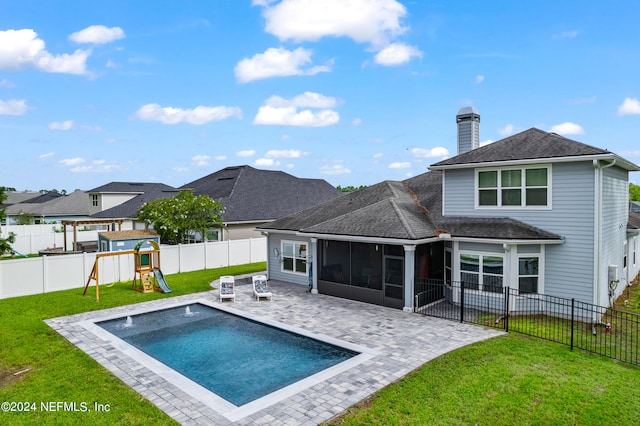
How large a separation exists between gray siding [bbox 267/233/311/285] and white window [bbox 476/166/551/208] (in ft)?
27.0

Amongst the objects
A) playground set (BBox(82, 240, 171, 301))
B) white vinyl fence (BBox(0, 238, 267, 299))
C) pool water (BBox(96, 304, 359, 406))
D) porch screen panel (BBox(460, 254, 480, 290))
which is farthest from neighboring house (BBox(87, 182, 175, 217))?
porch screen panel (BBox(460, 254, 480, 290))

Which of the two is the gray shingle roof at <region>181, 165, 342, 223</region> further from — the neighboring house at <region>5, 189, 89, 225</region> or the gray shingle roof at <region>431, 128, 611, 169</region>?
the neighboring house at <region>5, 189, 89, 225</region>

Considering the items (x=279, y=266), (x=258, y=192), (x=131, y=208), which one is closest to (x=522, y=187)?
(x=279, y=266)

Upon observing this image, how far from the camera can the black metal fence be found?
1069cm

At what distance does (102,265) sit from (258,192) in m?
14.9

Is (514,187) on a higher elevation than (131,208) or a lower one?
higher

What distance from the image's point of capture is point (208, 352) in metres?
10.7

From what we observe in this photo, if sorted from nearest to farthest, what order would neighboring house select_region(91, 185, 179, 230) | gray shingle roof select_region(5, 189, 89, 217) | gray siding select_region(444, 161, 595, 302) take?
gray siding select_region(444, 161, 595, 302) → neighboring house select_region(91, 185, 179, 230) → gray shingle roof select_region(5, 189, 89, 217)

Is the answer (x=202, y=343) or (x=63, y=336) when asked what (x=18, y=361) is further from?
(x=202, y=343)

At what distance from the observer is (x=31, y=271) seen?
1689 centimetres

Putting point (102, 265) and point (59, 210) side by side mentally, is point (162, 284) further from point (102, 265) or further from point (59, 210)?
point (59, 210)

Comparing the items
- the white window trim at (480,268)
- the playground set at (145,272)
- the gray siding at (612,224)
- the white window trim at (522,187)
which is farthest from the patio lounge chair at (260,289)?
the gray siding at (612,224)

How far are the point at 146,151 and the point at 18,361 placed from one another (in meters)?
22.9

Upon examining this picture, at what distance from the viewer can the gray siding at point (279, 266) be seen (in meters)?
18.9
